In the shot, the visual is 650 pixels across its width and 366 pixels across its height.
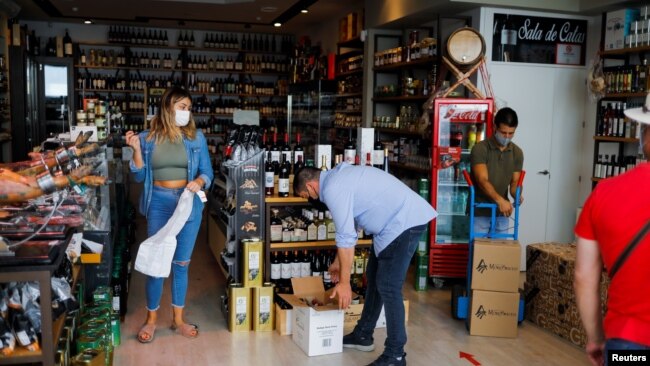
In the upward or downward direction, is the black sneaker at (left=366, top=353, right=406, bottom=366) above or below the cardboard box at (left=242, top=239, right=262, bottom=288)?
below

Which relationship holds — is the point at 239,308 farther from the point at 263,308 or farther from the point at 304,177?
the point at 304,177

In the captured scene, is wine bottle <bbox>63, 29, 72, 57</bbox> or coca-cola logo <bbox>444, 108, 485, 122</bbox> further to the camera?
wine bottle <bbox>63, 29, 72, 57</bbox>

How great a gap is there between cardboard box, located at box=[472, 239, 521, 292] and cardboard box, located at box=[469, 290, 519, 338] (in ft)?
0.18

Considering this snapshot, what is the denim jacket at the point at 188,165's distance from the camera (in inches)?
165

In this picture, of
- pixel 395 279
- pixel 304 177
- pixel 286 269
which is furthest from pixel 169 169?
pixel 395 279

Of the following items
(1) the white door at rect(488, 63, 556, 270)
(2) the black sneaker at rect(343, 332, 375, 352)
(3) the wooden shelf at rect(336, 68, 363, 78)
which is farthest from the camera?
(3) the wooden shelf at rect(336, 68, 363, 78)

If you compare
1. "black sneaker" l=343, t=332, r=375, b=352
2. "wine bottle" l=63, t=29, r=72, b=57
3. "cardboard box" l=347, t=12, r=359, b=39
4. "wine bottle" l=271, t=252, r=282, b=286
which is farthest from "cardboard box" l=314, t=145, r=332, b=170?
"wine bottle" l=63, t=29, r=72, b=57

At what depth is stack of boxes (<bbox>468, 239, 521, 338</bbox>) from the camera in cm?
445

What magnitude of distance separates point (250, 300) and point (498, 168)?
2338mm

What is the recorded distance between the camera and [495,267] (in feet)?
14.6

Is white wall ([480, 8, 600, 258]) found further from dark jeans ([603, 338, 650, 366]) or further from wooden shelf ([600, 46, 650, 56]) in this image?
dark jeans ([603, 338, 650, 366])

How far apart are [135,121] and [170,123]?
8656mm

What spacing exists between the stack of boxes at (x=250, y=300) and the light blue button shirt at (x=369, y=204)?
1114mm

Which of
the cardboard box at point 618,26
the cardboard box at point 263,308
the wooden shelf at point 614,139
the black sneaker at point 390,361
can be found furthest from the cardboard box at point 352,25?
the black sneaker at point 390,361
